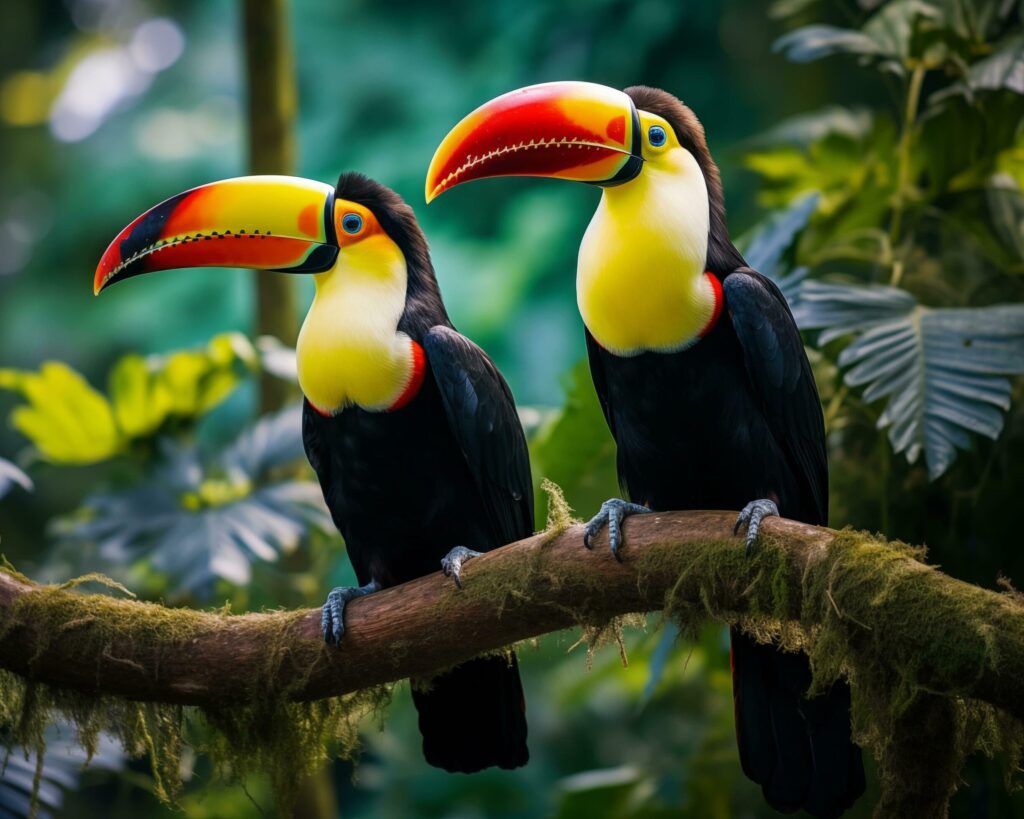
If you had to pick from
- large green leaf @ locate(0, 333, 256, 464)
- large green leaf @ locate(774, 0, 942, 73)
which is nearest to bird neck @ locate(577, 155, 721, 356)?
large green leaf @ locate(774, 0, 942, 73)

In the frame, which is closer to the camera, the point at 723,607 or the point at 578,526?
the point at 723,607

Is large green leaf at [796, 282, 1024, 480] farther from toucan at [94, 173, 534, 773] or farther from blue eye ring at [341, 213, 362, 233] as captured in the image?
blue eye ring at [341, 213, 362, 233]

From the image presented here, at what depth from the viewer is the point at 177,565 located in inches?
150

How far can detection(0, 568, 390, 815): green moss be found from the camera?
2.57m

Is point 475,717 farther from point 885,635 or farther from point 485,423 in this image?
point 885,635

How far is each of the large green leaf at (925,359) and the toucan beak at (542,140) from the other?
931 millimetres

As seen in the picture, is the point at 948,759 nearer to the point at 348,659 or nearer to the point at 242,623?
the point at 348,659

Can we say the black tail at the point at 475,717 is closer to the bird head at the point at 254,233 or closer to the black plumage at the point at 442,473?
the black plumage at the point at 442,473

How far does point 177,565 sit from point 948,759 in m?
2.46

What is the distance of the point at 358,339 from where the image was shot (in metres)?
2.68

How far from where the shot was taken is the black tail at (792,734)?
2484 mm

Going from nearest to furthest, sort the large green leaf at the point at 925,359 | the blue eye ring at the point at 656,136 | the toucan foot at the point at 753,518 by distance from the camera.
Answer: the toucan foot at the point at 753,518 → the blue eye ring at the point at 656,136 → the large green leaf at the point at 925,359

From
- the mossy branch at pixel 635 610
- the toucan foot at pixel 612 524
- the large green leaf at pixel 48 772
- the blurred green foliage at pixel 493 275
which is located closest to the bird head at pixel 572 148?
the toucan foot at pixel 612 524

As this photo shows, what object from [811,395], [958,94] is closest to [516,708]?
[811,395]
